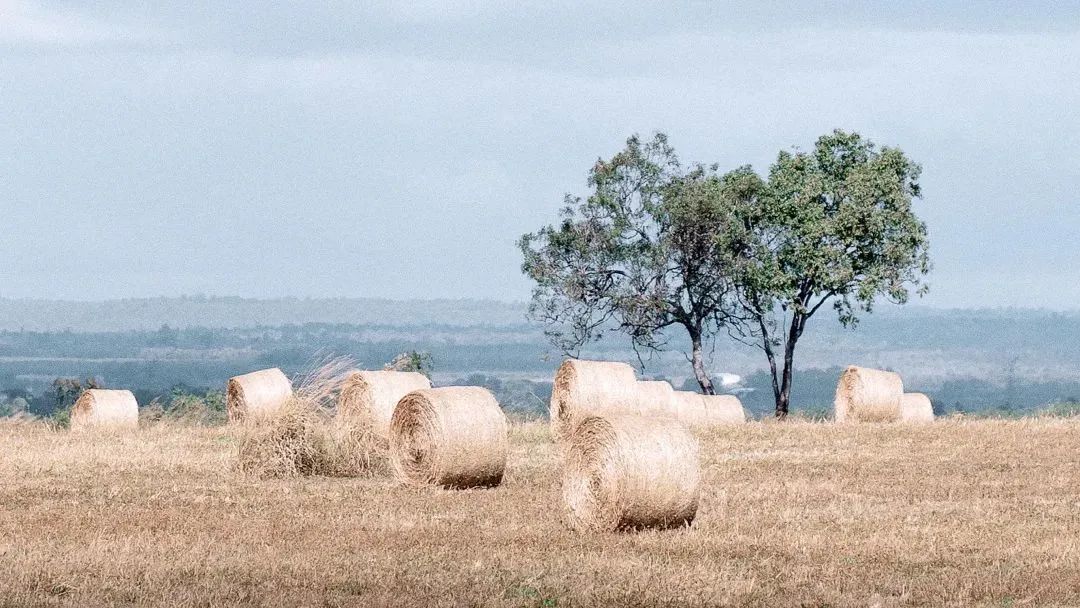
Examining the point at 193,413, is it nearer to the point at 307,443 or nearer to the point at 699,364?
→ the point at 307,443

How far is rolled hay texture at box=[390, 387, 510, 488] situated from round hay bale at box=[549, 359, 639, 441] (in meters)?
8.04

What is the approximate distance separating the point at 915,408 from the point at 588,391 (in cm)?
1161

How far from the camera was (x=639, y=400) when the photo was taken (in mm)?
30812

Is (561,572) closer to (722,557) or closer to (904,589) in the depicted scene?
(722,557)

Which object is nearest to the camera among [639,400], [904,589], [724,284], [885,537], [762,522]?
[904,589]

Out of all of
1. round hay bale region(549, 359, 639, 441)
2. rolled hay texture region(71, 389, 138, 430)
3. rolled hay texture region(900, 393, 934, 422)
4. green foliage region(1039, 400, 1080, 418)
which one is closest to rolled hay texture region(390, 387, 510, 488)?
round hay bale region(549, 359, 639, 441)

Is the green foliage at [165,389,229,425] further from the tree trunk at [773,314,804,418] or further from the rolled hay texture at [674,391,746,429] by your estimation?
the tree trunk at [773,314,804,418]

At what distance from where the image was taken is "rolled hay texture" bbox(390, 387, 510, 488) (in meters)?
21.8

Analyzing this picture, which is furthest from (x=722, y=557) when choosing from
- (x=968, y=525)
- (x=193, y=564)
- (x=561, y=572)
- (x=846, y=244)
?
(x=846, y=244)

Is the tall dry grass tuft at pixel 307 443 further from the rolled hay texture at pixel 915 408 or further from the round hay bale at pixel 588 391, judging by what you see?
the rolled hay texture at pixel 915 408

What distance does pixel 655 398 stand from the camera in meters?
33.5

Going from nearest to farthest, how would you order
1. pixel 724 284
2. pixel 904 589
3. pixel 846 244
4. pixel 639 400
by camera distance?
pixel 904 589 → pixel 639 400 → pixel 846 244 → pixel 724 284

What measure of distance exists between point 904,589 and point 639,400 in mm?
17325

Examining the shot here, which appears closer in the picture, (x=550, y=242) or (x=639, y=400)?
(x=639, y=400)
